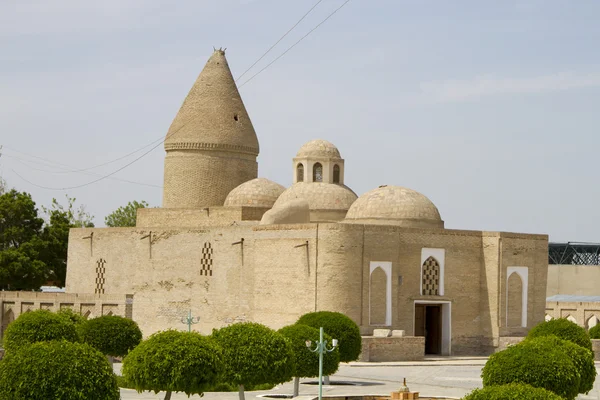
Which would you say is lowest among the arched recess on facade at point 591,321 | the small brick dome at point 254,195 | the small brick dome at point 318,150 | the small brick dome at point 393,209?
the arched recess on facade at point 591,321

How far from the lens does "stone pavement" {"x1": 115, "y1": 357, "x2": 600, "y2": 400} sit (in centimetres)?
2303

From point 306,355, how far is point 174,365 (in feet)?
17.8

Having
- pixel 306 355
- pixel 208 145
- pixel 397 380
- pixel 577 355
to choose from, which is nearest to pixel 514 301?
pixel 397 380

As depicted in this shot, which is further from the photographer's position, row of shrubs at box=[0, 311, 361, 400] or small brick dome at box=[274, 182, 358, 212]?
small brick dome at box=[274, 182, 358, 212]

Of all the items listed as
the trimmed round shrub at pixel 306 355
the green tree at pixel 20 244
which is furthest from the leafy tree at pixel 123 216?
the trimmed round shrub at pixel 306 355

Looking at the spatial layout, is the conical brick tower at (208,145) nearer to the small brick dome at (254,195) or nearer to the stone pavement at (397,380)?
the small brick dome at (254,195)

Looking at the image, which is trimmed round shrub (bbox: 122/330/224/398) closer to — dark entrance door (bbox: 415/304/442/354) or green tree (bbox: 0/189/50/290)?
dark entrance door (bbox: 415/304/442/354)

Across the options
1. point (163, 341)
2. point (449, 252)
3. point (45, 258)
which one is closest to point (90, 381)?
point (163, 341)

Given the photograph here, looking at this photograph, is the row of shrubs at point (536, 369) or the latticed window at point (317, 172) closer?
the row of shrubs at point (536, 369)

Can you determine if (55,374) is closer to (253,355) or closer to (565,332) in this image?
(253,355)

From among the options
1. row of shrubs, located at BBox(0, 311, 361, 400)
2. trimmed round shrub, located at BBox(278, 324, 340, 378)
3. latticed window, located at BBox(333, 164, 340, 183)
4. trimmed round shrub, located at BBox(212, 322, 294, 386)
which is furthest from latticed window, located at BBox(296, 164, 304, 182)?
trimmed round shrub, located at BBox(212, 322, 294, 386)

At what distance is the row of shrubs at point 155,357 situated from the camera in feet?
46.6

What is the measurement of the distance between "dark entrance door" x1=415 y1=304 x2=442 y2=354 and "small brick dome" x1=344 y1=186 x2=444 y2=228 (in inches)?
100

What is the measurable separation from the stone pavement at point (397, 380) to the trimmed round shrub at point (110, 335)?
7.90ft
